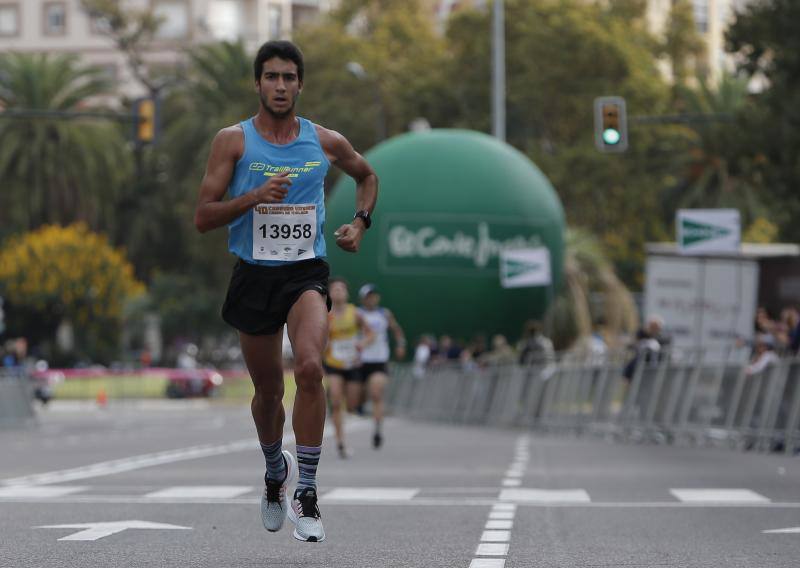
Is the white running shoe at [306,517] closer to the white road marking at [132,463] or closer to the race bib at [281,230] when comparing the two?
the race bib at [281,230]

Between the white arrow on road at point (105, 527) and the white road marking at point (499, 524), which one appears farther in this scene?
the white road marking at point (499, 524)

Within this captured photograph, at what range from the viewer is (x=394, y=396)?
4547 cm

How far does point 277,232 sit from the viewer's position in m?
8.98

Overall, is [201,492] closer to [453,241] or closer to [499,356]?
[499,356]

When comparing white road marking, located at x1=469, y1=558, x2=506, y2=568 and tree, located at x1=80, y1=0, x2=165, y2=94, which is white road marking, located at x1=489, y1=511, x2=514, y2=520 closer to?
white road marking, located at x1=469, y1=558, x2=506, y2=568

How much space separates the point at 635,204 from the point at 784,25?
30.6 m

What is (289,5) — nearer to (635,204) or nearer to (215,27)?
(215,27)

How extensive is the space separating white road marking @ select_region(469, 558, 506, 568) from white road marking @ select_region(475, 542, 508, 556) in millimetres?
243

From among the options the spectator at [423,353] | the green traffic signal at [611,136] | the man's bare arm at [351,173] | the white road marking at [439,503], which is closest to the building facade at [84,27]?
the spectator at [423,353]

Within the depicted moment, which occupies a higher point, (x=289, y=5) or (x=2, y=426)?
(x=289, y=5)

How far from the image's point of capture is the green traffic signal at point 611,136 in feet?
105

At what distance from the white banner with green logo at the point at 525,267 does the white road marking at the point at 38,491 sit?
24568 millimetres

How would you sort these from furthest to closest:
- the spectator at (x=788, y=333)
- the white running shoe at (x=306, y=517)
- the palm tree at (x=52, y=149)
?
the palm tree at (x=52, y=149) < the spectator at (x=788, y=333) < the white running shoe at (x=306, y=517)

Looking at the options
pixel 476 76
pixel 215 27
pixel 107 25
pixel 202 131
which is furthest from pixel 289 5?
pixel 476 76
